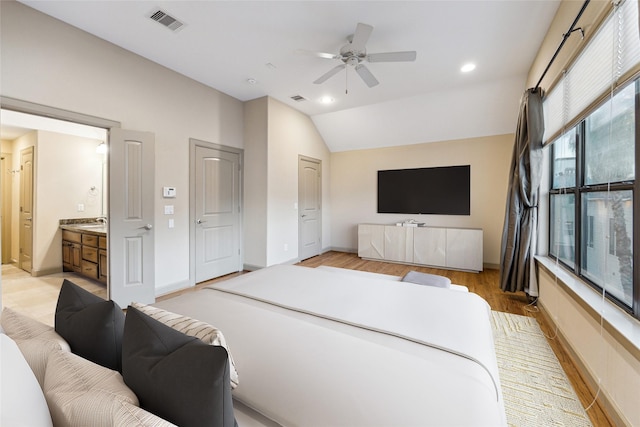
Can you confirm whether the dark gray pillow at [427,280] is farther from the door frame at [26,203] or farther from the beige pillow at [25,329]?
the door frame at [26,203]

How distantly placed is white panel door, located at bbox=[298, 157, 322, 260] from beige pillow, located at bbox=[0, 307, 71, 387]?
4195mm

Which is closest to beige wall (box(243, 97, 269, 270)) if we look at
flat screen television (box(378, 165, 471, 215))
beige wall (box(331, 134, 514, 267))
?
beige wall (box(331, 134, 514, 267))

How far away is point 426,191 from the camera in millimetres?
5246

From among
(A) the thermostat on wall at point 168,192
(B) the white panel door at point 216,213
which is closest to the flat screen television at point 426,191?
(B) the white panel door at point 216,213

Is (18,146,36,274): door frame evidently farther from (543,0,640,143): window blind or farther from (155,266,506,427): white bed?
(543,0,640,143): window blind

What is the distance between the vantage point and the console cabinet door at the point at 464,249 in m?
4.46

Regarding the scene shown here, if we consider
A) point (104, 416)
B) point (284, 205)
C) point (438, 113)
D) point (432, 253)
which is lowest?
point (432, 253)

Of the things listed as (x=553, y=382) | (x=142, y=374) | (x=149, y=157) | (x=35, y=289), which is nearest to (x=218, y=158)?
(x=149, y=157)

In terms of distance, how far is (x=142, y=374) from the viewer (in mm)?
705

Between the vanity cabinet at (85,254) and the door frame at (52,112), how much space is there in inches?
53.9

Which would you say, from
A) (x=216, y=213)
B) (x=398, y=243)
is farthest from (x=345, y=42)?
(x=398, y=243)

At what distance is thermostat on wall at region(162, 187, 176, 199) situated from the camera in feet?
11.2

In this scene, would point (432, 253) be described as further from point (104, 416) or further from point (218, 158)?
point (104, 416)

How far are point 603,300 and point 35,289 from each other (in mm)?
5938
